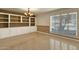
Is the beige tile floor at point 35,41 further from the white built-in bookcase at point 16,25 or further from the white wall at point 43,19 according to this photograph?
the white wall at point 43,19

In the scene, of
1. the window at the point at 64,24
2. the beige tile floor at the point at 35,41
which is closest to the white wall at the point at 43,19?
the window at the point at 64,24

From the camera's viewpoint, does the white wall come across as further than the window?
Yes

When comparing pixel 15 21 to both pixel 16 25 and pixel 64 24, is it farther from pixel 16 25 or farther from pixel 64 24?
pixel 64 24

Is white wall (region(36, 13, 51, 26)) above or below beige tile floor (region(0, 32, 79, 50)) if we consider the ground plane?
above

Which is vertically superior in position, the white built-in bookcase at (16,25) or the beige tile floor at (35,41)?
the white built-in bookcase at (16,25)

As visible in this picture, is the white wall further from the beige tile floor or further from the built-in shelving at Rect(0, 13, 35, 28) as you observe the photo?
the beige tile floor

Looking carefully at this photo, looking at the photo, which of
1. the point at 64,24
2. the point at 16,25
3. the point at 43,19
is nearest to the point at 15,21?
the point at 16,25

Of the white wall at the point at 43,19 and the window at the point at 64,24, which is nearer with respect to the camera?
the window at the point at 64,24

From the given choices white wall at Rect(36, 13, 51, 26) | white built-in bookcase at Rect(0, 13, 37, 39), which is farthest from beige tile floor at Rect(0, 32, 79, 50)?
white wall at Rect(36, 13, 51, 26)

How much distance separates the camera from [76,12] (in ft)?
5.84

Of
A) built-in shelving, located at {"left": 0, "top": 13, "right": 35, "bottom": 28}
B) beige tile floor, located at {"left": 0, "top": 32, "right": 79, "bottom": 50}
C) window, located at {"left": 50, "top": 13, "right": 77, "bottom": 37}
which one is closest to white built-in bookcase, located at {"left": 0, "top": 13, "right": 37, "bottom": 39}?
built-in shelving, located at {"left": 0, "top": 13, "right": 35, "bottom": 28}

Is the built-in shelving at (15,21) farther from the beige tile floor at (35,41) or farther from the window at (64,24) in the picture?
the window at (64,24)
